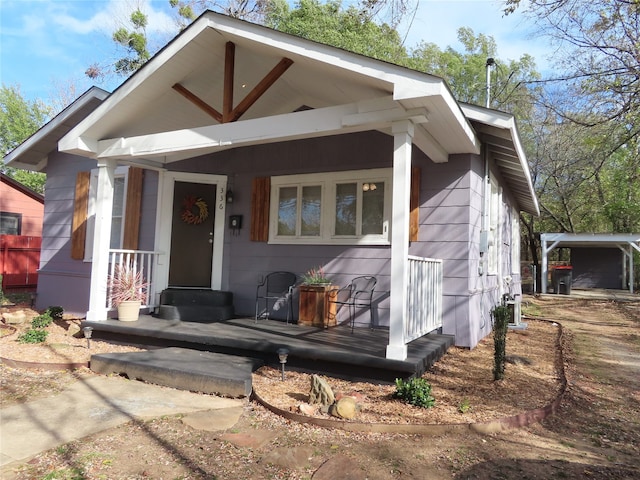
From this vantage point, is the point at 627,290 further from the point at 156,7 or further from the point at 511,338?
the point at 156,7

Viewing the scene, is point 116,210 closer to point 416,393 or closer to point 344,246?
point 344,246

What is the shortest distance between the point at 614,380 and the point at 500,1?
5651 millimetres

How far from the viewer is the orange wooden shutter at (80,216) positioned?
7543 mm

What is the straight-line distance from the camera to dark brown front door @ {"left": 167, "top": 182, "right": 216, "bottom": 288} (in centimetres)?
688

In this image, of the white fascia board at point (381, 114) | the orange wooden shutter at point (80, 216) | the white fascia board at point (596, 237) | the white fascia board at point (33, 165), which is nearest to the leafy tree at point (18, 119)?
the white fascia board at point (33, 165)

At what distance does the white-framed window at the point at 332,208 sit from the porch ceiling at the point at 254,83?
949mm

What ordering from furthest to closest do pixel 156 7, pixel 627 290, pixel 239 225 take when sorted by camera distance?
pixel 627 290
pixel 156 7
pixel 239 225

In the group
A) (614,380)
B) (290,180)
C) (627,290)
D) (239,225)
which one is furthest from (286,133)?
(627,290)

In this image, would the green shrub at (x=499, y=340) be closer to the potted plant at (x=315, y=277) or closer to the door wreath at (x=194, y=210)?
the potted plant at (x=315, y=277)

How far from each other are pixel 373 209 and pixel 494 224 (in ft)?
8.11

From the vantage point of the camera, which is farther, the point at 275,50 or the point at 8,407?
the point at 275,50

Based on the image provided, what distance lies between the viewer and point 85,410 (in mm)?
3395

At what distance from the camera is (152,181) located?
6.97 metres

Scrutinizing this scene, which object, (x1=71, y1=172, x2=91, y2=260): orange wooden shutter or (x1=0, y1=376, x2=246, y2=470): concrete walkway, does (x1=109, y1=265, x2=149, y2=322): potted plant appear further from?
(x1=71, y1=172, x2=91, y2=260): orange wooden shutter
